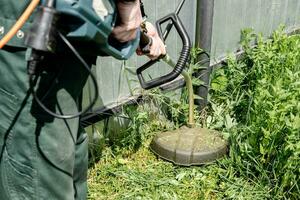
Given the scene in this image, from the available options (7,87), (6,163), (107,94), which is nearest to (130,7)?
(7,87)

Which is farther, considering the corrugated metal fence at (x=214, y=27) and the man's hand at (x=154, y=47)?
the corrugated metal fence at (x=214, y=27)

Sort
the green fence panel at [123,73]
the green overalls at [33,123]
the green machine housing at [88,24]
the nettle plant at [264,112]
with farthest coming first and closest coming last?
1. the green fence panel at [123,73]
2. the nettle plant at [264,112]
3. the green overalls at [33,123]
4. the green machine housing at [88,24]

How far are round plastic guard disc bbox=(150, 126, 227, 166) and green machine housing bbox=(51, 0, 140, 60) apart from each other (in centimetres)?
151

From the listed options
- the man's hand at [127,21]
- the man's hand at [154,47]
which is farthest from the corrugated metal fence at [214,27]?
the man's hand at [127,21]

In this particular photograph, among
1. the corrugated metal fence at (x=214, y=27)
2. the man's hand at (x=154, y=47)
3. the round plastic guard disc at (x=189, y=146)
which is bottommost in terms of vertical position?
the round plastic guard disc at (x=189, y=146)

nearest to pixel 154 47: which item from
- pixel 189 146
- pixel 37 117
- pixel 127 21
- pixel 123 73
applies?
pixel 127 21

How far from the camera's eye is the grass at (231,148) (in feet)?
9.28

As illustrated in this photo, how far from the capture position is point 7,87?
168cm

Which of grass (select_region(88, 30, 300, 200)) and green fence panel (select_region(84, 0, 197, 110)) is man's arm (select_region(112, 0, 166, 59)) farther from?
grass (select_region(88, 30, 300, 200))

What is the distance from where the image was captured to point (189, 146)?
3.15 metres

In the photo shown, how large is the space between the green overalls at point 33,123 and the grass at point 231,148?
1.06 m

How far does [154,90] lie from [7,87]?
174cm

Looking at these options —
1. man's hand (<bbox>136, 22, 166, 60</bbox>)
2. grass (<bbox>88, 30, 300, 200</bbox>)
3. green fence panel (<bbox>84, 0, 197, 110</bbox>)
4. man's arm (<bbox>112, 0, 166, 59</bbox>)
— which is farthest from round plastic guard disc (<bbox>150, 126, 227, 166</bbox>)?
man's arm (<bbox>112, 0, 166, 59</bbox>)

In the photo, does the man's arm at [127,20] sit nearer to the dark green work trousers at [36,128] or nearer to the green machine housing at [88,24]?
the green machine housing at [88,24]
